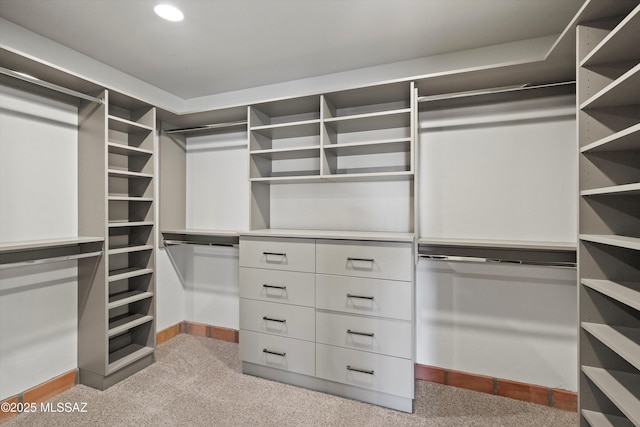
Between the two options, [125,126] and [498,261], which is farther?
[125,126]

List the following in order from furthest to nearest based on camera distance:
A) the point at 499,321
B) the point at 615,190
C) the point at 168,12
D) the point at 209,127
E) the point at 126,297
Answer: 1. the point at 209,127
2. the point at 126,297
3. the point at 499,321
4. the point at 168,12
5. the point at 615,190

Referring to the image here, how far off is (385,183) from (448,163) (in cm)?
47

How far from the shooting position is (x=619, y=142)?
1186 millimetres

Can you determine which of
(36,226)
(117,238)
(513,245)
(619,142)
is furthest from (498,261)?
(36,226)

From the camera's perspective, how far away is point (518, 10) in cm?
179

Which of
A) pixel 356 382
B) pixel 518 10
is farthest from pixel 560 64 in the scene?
pixel 356 382

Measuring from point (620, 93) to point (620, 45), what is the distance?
182 millimetres

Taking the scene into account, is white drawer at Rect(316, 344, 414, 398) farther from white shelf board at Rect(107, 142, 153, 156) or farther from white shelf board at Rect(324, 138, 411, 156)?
white shelf board at Rect(107, 142, 153, 156)

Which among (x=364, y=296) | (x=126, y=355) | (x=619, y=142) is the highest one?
(x=619, y=142)

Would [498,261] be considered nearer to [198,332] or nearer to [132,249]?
[132,249]

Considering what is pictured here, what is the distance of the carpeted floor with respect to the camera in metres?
1.88

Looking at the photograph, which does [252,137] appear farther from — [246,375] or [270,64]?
[246,375]

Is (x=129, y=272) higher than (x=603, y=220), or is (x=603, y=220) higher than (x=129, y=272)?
(x=603, y=220)

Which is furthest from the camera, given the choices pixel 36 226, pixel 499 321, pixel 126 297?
pixel 126 297
